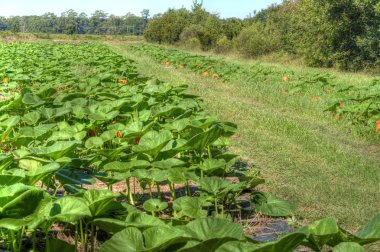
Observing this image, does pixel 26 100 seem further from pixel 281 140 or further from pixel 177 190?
pixel 281 140

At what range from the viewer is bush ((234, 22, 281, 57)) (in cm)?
2655

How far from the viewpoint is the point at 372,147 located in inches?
283

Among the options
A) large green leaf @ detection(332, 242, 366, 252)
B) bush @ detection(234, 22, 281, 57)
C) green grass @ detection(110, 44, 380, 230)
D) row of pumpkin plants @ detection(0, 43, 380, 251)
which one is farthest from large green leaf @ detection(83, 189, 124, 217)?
bush @ detection(234, 22, 281, 57)

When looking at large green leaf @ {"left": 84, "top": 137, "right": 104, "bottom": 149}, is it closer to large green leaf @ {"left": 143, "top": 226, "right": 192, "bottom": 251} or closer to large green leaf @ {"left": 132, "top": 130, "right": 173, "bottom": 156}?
large green leaf @ {"left": 132, "top": 130, "right": 173, "bottom": 156}

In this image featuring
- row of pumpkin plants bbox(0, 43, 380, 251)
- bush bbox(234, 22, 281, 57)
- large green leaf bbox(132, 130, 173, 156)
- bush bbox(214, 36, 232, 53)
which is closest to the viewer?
row of pumpkin plants bbox(0, 43, 380, 251)

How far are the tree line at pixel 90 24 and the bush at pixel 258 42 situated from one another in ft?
355

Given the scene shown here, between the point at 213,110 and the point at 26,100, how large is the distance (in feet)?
13.6

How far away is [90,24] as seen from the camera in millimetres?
157375

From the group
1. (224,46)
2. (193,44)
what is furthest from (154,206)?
(193,44)

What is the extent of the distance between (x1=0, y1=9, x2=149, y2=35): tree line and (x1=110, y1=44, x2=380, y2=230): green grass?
12618 cm

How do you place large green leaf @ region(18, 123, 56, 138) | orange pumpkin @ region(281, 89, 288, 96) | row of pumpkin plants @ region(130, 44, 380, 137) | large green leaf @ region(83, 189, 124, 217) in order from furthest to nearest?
1. orange pumpkin @ region(281, 89, 288, 96)
2. row of pumpkin plants @ region(130, 44, 380, 137)
3. large green leaf @ region(18, 123, 56, 138)
4. large green leaf @ region(83, 189, 124, 217)

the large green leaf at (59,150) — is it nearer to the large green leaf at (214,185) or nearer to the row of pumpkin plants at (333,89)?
the large green leaf at (214,185)

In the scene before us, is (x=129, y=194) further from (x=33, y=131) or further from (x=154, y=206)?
(x=33, y=131)

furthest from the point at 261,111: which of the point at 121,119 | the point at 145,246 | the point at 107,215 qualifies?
the point at 145,246
